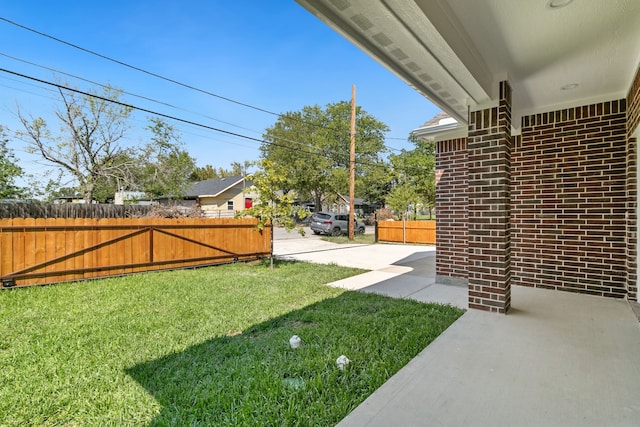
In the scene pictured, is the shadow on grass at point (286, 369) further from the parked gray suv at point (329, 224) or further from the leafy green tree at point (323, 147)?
the leafy green tree at point (323, 147)

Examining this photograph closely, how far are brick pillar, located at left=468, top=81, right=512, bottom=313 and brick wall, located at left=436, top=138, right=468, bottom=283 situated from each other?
147 cm

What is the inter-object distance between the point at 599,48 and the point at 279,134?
30330mm

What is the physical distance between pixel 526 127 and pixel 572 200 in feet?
4.05

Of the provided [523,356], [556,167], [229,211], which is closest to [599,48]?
[556,167]

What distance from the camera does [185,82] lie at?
8961 millimetres

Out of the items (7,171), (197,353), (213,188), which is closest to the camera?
(197,353)

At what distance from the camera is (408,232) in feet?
47.0

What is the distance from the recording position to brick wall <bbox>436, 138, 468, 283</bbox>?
4984mm

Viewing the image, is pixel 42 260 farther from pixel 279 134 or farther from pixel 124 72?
pixel 279 134

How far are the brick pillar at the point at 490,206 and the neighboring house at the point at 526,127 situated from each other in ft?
0.04

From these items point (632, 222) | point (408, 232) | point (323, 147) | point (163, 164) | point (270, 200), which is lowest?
point (408, 232)

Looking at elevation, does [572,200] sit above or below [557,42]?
below

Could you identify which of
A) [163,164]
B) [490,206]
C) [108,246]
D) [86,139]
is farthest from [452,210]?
[86,139]

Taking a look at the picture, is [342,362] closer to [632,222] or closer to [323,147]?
[632,222]
